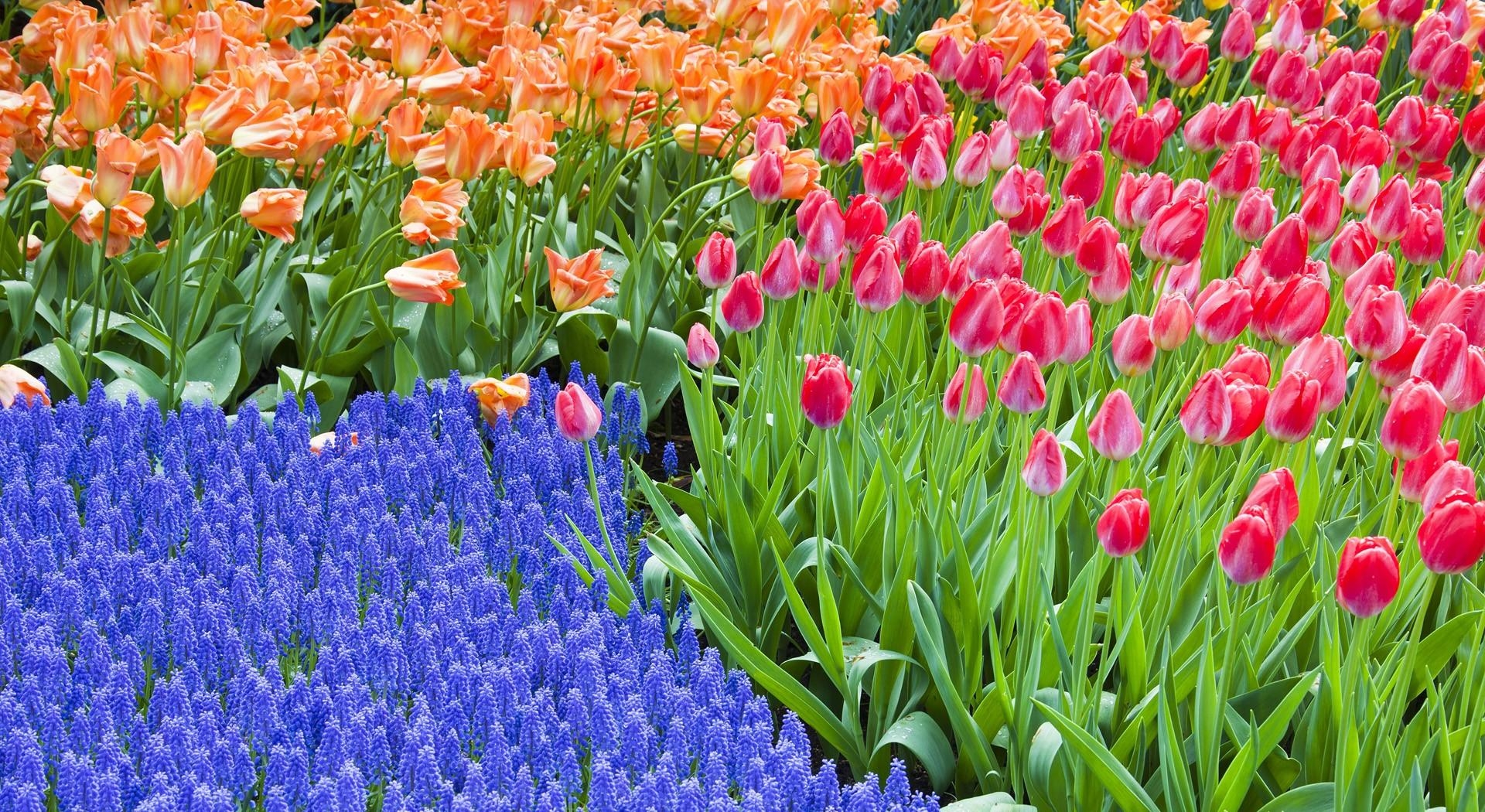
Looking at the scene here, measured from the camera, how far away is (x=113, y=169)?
2559 mm

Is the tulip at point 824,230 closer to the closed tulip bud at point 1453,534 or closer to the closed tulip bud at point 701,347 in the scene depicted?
the closed tulip bud at point 701,347

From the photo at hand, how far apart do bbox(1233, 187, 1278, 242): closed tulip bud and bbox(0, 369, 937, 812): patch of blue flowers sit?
1.17m

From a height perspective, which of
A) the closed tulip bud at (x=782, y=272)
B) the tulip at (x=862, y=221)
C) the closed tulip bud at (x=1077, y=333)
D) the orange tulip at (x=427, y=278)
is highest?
the closed tulip bud at (x=1077, y=333)

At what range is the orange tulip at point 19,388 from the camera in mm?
2584

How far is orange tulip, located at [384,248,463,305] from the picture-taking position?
8.55 ft

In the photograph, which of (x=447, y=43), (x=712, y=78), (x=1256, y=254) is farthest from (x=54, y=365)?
(x=1256, y=254)

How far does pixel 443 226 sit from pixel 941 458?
1.15 m

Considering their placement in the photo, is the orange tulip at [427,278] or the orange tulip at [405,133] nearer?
the orange tulip at [427,278]

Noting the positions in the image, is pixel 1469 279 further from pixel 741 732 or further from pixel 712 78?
pixel 712 78

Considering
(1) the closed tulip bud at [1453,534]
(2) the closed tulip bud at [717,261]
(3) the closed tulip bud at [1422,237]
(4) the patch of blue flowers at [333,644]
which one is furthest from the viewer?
(3) the closed tulip bud at [1422,237]

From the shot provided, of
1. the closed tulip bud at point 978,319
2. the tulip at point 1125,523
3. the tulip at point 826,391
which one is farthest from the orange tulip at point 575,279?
the tulip at point 1125,523

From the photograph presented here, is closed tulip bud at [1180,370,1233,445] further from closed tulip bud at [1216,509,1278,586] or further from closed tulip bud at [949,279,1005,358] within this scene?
closed tulip bud at [949,279,1005,358]

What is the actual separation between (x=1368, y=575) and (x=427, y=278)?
5.60 feet

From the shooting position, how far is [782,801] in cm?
165
